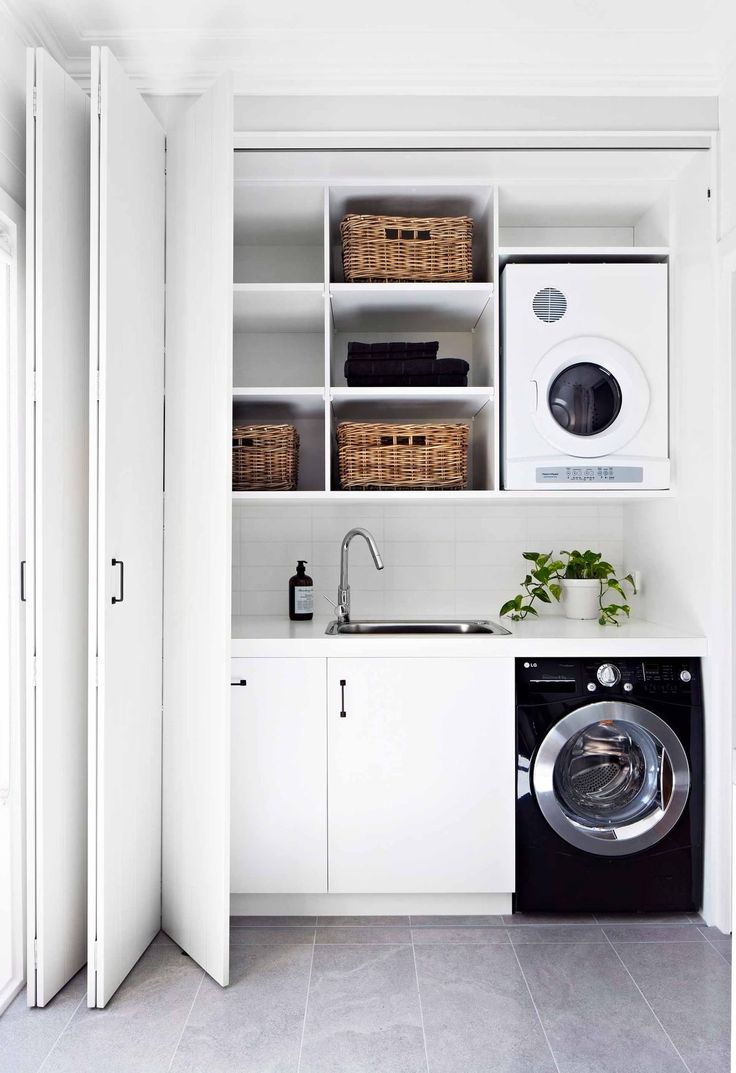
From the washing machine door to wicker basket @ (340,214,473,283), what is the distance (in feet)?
4.70

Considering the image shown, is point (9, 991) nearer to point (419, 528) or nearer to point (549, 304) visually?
point (419, 528)

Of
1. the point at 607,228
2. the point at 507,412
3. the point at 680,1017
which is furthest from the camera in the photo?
the point at 607,228

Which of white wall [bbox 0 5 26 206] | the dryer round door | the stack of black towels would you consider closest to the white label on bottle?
the stack of black towels

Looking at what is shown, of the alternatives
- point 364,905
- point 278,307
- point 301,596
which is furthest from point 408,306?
point 364,905

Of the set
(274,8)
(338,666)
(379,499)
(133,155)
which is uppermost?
(274,8)

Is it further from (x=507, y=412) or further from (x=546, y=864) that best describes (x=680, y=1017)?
(x=507, y=412)

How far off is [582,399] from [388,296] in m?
0.70

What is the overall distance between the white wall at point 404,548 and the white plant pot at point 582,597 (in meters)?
0.20

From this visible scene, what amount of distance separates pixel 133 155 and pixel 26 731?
4.82 feet

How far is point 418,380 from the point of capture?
2.52 metres

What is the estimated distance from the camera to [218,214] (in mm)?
2031

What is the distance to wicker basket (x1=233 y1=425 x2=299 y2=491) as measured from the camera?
2.51 metres

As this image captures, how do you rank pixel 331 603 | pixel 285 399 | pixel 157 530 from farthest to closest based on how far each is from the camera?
pixel 331 603, pixel 285 399, pixel 157 530

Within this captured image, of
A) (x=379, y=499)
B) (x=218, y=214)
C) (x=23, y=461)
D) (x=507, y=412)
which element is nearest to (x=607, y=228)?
(x=507, y=412)
